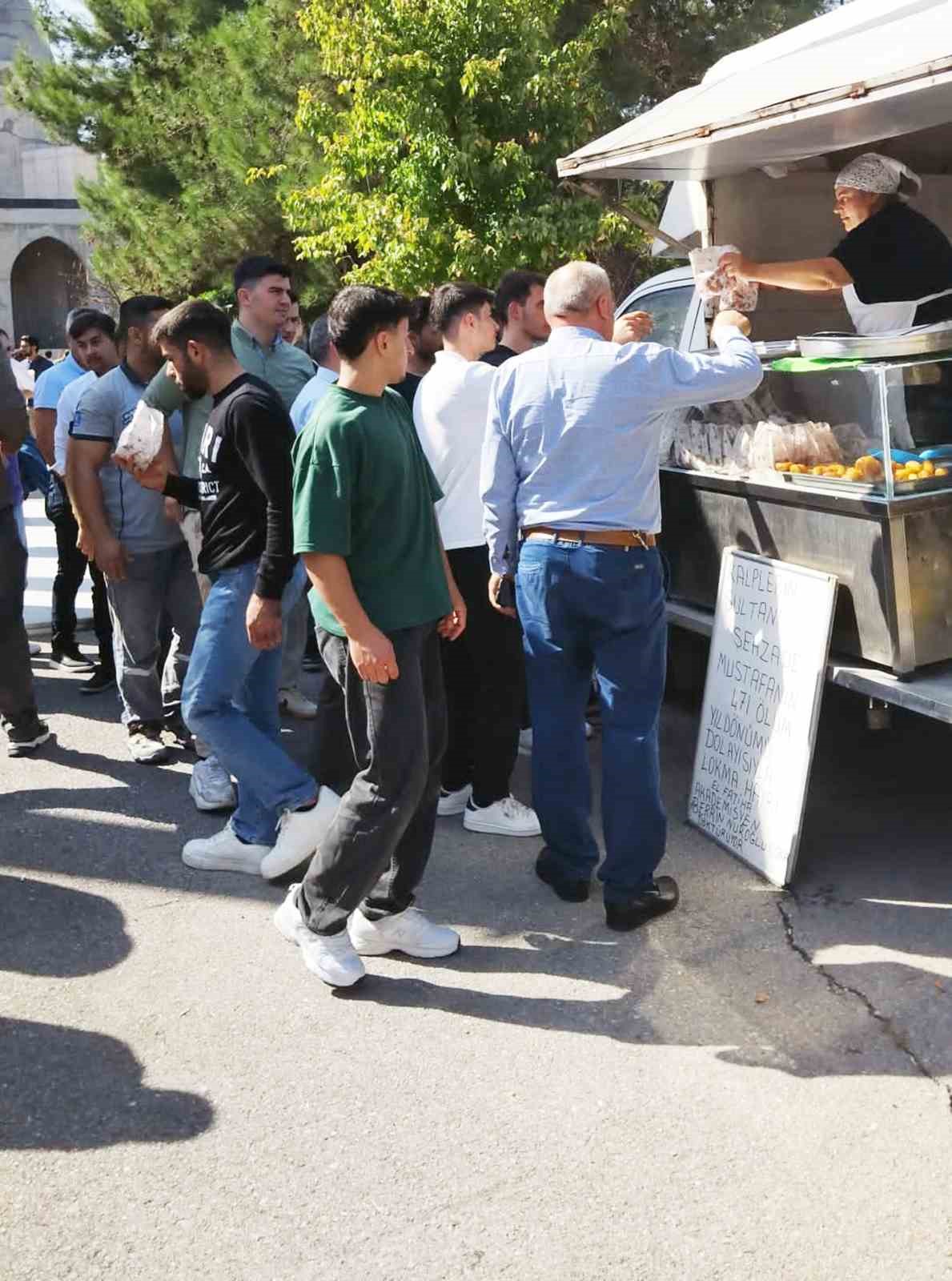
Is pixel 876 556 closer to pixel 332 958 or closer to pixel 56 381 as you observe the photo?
pixel 332 958

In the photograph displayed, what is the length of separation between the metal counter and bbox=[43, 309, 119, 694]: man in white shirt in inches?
139

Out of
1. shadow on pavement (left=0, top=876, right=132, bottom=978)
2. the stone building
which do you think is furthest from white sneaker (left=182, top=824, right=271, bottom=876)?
the stone building

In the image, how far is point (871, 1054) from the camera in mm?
3439

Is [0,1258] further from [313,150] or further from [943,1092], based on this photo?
[313,150]

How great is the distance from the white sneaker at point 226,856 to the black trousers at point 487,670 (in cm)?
86

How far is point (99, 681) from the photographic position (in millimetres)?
7355

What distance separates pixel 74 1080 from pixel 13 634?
Answer: 115 inches

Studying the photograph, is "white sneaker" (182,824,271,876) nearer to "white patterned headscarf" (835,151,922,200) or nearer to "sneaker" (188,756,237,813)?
"sneaker" (188,756,237,813)

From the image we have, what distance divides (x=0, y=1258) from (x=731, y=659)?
304 centimetres

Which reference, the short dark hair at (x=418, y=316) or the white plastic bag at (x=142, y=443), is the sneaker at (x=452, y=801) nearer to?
the white plastic bag at (x=142, y=443)

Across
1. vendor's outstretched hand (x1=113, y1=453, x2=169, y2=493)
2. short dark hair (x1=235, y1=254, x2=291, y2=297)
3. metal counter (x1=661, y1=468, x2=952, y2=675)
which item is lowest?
metal counter (x1=661, y1=468, x2=952, y2=675)

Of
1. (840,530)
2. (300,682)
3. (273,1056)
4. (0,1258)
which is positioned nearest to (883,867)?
(840,530)

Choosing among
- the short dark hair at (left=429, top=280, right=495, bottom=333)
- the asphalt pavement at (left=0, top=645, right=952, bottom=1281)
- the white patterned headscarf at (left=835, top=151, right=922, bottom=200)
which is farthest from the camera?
the white patterned headscarf at (left=835, top=151, right=922, bottom=200)

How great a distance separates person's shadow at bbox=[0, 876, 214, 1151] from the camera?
3191mm
